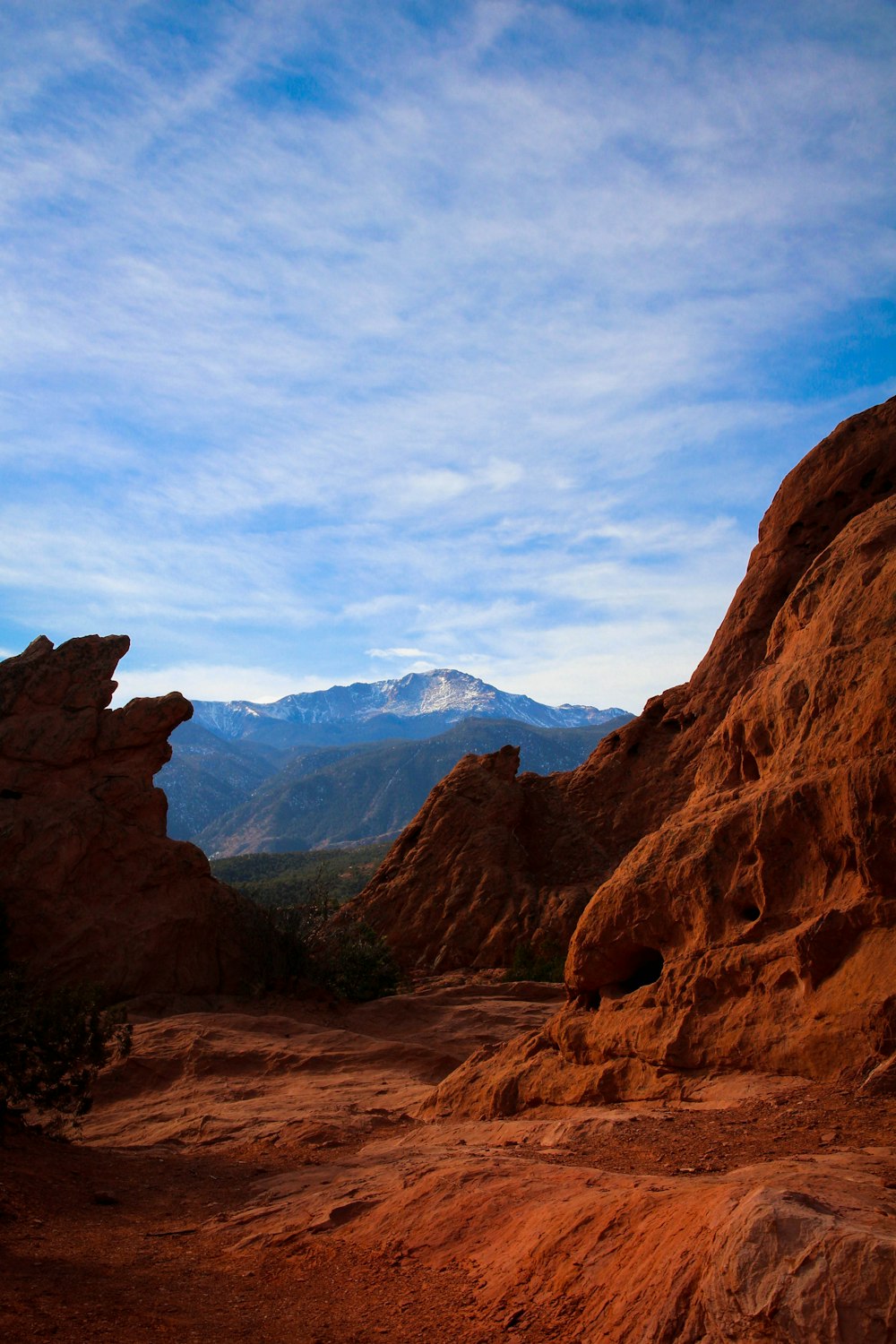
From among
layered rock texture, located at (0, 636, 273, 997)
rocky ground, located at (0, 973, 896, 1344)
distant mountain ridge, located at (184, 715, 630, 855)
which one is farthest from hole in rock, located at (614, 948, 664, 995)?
distant mountain ridge, located at (184, 715, 630, 855)

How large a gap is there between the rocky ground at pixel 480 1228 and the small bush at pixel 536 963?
14.5 meters

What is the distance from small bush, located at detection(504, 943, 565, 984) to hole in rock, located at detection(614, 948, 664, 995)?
15.5 m

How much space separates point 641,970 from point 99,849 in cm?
1507

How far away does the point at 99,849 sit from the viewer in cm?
2150

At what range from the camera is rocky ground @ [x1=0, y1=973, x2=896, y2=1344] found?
373 centimetres

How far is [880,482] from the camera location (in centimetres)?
2305

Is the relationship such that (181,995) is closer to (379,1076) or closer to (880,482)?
(379,1076)

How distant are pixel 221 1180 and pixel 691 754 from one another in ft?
72.5

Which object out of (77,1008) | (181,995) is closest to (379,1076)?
(77,1008)

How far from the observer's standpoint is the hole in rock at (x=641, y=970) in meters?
9.35

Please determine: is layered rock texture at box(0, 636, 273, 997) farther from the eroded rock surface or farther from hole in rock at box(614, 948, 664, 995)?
hole in rock at box(614, 948, 664, 995)

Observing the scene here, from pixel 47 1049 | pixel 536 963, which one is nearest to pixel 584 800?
pixel 536 963

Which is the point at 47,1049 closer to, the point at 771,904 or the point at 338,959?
the point at 771,904

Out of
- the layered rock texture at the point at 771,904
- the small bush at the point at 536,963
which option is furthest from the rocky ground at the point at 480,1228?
the small bush at the point at 536,963
